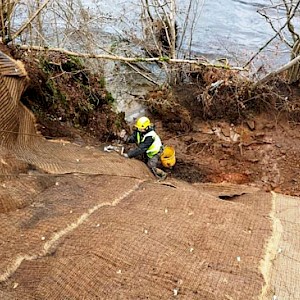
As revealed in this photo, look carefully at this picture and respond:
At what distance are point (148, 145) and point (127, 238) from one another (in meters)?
3.82

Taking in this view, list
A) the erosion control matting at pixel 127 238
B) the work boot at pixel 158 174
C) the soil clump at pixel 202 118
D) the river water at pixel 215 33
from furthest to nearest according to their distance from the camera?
the river water at pixel 215 33 → the soil clump at pixel 202 118 → the work boot at pixel 158 174 → the erosion control matting at pixel 127 238

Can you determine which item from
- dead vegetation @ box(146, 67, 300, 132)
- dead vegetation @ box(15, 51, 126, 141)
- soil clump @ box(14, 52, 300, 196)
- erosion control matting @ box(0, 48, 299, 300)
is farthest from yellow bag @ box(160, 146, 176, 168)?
erosion control matting @ box(0, 48, 299, 300)

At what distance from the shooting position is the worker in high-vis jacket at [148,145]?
7387 mm

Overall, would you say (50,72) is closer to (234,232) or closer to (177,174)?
(177,174)

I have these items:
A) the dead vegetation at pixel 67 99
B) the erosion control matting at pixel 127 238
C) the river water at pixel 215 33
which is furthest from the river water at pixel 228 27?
the erosion control matting at pixel 127 238

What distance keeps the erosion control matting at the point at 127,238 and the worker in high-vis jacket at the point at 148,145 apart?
6.52 feet

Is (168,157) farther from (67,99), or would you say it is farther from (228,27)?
(228,27)

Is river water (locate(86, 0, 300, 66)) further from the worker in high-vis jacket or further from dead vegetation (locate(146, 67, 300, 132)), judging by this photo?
the worker in high-vis jacket

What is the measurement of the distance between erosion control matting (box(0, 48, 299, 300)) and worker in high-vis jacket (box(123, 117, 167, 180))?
1986mm

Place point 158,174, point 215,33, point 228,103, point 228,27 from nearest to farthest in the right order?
1. point 158,174
2. point 228,103
3. point 215,33
4. point 228,27

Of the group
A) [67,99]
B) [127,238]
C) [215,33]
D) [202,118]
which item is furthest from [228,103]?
[127,238]

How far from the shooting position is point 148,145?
24.3 ft

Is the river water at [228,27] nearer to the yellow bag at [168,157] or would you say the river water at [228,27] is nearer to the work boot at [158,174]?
the yellow bag at [168,157]

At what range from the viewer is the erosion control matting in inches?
126
